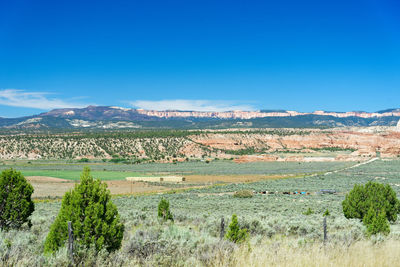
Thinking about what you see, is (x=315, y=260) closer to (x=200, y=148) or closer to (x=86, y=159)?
(x=86, y=159)

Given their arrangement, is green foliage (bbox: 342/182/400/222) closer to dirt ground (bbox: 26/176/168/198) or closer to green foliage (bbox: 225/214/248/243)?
green foliage (bbox: 225/214/248/243)

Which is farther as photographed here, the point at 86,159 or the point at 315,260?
the point at 86,159

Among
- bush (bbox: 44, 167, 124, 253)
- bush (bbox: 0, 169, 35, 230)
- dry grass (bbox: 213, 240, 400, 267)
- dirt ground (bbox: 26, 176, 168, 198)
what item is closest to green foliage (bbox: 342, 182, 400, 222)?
dry grass (bbox: 213, 240, 400, 267)

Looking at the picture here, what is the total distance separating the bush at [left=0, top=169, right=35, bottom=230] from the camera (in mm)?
13141

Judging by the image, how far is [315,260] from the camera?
283 inches

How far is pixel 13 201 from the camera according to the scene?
13.3 metres

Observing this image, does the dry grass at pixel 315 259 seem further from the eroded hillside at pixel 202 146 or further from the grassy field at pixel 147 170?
the eroded hillside at pixel 202 146

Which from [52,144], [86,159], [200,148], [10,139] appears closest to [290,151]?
[200,148]

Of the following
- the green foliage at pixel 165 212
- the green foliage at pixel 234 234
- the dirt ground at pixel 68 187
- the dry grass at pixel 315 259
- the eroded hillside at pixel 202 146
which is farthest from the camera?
the eroded hillside at pixel 202 146

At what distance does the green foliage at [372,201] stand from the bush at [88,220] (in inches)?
567

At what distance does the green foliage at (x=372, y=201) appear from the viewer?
18484mm

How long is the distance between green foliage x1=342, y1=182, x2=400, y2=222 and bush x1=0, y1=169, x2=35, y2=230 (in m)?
15.9

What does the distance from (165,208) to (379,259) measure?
1361cm

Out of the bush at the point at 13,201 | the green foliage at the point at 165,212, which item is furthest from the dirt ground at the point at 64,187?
the bush at the point at 13,201
